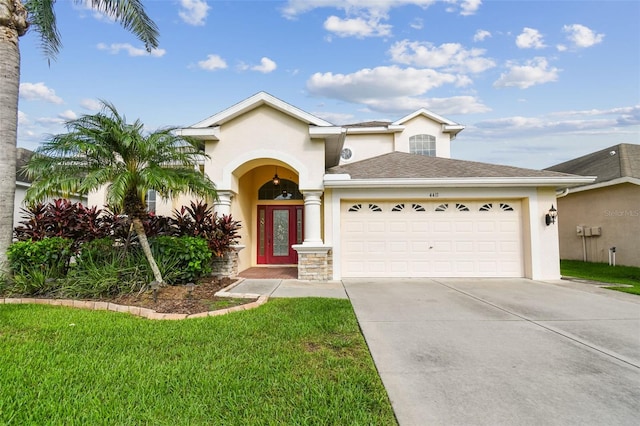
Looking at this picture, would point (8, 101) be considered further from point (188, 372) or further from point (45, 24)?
point (188, 372)

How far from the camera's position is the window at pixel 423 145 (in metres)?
18.5

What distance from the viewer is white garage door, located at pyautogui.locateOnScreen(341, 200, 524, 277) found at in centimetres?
982

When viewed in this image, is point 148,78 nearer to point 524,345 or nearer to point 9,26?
point 9,26

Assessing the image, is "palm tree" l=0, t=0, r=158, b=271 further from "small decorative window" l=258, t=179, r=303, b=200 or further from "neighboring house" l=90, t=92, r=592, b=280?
"small decorative window" l=258, t=179, r=303, b=200

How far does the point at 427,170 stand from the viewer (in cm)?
1040

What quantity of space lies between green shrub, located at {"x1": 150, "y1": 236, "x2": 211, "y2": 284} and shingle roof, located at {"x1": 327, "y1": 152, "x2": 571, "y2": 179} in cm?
462

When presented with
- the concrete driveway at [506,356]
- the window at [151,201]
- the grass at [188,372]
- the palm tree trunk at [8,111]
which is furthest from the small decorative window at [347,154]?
the grass at [188,372]

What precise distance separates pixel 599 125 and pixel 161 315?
24640 millimetres

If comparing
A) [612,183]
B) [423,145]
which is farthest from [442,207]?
[423,145]

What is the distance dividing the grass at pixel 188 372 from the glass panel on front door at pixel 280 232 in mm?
7139

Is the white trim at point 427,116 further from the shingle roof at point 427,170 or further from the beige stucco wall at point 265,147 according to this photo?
the beige stucco wall at point 265,147

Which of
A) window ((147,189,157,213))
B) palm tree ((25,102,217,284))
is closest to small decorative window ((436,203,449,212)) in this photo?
palm tree ((25,102,217,284))

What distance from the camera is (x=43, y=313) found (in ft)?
17.7

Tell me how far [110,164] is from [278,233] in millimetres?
6618
